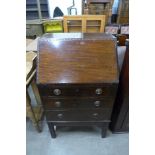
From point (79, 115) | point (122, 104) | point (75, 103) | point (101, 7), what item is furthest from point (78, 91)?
point (101, 7)

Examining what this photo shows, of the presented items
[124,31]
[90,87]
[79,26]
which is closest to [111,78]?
[90,87]

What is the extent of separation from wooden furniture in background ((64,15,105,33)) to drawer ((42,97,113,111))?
1614mm

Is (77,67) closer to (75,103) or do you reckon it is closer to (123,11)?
(75,103)

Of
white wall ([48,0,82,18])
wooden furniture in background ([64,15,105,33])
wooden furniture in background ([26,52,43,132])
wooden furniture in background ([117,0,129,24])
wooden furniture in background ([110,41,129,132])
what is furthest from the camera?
white wall ([48,0,82,18])

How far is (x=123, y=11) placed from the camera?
2865mm

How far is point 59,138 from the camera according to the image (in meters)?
1.62

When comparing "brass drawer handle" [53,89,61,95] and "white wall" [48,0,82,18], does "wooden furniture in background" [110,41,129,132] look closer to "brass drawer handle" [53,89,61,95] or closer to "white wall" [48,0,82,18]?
"brass drawer handle" [53,89,61,95]

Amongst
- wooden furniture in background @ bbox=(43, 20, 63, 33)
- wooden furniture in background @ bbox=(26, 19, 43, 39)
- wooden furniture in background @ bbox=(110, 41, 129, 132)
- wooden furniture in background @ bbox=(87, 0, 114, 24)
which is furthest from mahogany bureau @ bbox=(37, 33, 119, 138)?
wooden furniture in background @ bbox=(87, 0, 114, 24)

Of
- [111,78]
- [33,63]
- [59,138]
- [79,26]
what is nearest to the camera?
[111,78]

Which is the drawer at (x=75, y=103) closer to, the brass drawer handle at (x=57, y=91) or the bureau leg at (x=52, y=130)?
the brass drawer handle at (x=57, y=91)

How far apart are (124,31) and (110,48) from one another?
70.4 inches

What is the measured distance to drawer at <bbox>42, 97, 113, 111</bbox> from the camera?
1.23 m
